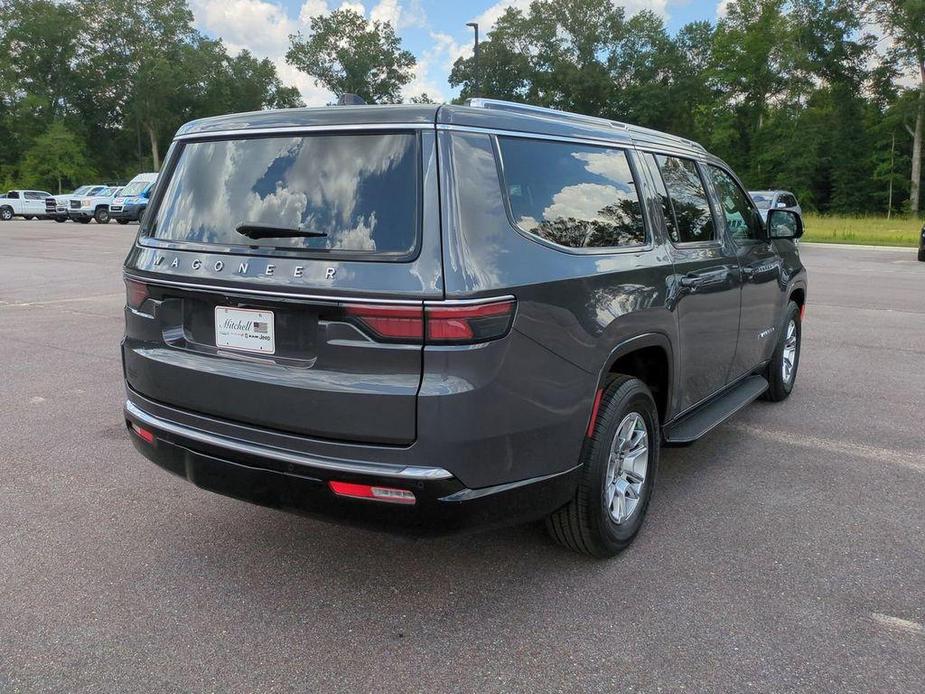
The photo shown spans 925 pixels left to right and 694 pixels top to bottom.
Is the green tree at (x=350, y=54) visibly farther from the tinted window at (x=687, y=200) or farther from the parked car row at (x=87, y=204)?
the tinted window at (x=687, y=200)

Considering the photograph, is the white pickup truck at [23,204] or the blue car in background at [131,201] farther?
the white pickup truck at [23,204]

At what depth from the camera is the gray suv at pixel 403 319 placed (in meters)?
2.57

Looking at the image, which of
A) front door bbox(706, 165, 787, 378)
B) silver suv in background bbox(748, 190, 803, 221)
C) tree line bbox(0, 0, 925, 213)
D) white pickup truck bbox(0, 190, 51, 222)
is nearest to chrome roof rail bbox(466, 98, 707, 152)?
front door bbox(706, 165, 787, 378)

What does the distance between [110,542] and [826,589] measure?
3.12 m

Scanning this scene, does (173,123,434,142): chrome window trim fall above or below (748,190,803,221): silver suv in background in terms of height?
below

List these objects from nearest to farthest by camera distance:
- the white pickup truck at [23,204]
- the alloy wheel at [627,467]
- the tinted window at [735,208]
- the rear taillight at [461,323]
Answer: the rear taillight at [461,323], the alloy wheel at [627,467], the tinted window at [735,208], the white pickup truck at [23,204]

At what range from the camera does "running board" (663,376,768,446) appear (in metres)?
3.92

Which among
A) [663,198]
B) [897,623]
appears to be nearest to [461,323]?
[663,198]

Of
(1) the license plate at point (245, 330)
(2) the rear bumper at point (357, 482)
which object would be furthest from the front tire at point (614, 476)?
(1) the license plate at point (245, 330)

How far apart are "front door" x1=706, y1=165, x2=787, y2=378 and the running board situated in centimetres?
12

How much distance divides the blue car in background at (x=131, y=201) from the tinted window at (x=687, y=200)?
33.6m

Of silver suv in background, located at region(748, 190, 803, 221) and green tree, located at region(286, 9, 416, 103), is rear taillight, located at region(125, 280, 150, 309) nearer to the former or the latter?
silver suv in background, located at region(748, 190, 803, 221)

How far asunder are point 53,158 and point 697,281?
66.2 metres

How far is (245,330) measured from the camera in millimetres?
2846
